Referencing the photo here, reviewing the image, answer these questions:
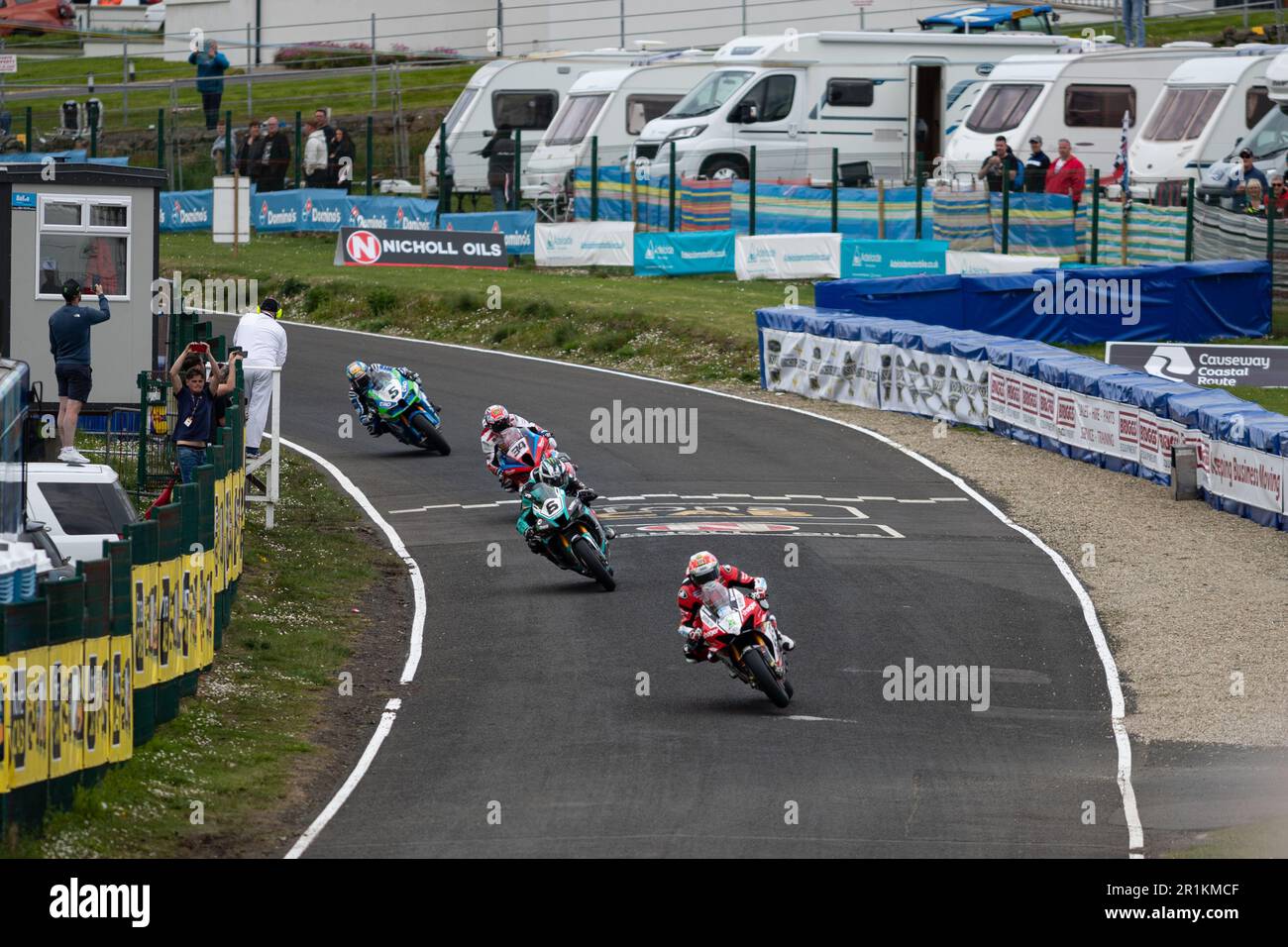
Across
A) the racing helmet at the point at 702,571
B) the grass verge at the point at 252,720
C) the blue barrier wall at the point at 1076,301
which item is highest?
the blue barrier wall at the point at 1076,301

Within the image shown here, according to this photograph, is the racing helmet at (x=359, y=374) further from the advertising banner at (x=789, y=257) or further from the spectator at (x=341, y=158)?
the spectator at (x=341, y=158)

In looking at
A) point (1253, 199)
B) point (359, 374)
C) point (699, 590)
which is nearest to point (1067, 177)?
point (1253, 199)

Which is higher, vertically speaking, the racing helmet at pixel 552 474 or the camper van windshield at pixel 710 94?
the camper van windshield at pixel 710 94

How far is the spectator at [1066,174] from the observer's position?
3884 centimetres

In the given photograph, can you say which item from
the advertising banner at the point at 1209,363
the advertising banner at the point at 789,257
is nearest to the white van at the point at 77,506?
the advertising banner at the point at 1209,363

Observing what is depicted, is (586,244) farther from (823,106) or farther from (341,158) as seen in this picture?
(341,158)

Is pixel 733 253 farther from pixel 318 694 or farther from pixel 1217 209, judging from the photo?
pixel 318 694

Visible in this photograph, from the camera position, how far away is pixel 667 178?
4169 cm

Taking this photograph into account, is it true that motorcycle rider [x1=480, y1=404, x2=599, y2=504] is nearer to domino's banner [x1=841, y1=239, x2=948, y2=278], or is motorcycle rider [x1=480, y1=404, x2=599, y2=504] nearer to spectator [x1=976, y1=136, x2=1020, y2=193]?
domino's banner [x1=841, y1=239, x2=948, y2=278]

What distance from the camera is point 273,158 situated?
157ft

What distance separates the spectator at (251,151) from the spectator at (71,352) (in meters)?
25.0

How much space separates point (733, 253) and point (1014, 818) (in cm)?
2842

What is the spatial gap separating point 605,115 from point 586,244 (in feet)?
13.7
